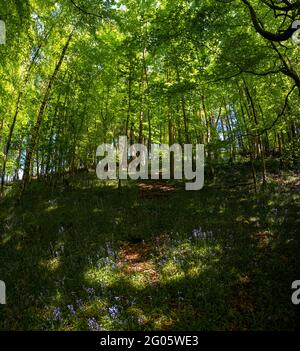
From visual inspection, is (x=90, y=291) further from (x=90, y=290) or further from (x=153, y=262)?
(x=153, y=262)

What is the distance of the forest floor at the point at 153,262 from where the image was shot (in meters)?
6.86

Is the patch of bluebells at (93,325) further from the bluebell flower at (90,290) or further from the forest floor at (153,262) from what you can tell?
the bluebell flower at (90,290)

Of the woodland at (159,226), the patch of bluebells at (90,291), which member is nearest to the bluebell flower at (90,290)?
the patch of bluebells at (90,291)

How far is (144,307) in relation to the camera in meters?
7.21

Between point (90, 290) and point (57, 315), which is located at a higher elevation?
point (90, 290)

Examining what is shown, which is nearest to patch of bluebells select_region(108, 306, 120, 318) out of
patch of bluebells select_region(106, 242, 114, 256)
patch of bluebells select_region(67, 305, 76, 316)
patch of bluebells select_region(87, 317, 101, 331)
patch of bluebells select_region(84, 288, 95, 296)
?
patch of bluebells select_region(87, 317, 101, 331)

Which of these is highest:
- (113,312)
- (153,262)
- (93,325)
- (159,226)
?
(159,226)

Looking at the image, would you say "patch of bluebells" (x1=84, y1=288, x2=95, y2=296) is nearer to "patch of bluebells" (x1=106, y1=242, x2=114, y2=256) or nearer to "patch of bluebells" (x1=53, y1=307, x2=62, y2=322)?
"patch of bluebells" (x1=53, y1=307, x2=62, y2=322)

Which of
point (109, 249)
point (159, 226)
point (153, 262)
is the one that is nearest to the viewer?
point (153, 262)

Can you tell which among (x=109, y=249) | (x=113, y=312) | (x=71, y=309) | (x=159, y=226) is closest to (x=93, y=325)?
(x=113, y=312)

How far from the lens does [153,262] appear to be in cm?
948

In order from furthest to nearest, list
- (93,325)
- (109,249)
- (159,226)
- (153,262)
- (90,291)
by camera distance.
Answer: (159,226), (109,249), (153,262), (90,291), (93,325)
